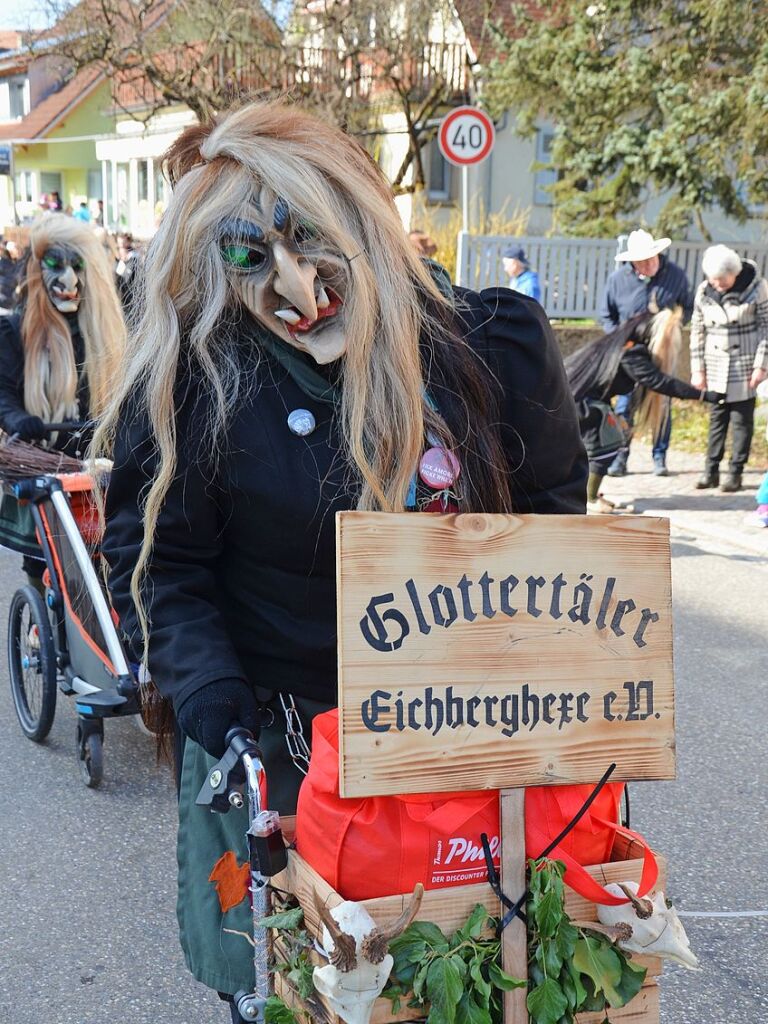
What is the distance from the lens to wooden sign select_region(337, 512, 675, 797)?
1.66 m

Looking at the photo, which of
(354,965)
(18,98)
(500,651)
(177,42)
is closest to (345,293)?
(500,651)

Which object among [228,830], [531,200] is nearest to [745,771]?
[228,830]

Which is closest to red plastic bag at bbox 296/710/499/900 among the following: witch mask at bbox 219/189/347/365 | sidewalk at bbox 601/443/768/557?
witch mask at bbox 219/189/347/365

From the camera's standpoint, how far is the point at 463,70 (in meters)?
21.9

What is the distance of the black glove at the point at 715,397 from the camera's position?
938 centimetres

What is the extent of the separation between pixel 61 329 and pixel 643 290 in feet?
19.9

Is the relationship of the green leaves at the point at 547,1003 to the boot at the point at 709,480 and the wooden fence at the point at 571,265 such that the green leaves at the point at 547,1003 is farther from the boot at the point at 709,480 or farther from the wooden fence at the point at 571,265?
the wooden fence at the point at 571,265

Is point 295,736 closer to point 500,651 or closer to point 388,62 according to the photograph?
point 500,651

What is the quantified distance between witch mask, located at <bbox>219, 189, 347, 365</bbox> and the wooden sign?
46 cm

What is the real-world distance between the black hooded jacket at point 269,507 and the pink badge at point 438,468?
0.12 metres

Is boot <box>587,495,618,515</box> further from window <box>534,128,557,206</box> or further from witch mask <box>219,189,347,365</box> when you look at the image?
window <box>534,128,557,206</box>

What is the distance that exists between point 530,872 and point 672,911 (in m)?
0.21

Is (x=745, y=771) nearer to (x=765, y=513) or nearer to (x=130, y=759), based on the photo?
(x=130, y=759)

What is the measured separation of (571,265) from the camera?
47.3 ft
